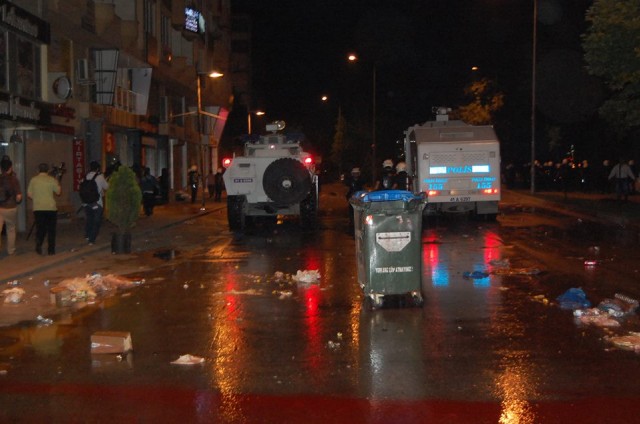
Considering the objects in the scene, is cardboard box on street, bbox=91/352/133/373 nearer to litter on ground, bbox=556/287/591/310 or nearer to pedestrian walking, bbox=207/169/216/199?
litter on ground, bbox=556/287/591/310

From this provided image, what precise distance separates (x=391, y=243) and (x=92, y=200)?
9.75 m

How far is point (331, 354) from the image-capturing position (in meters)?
7.89

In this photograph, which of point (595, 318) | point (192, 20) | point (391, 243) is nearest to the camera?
point (595, 318)

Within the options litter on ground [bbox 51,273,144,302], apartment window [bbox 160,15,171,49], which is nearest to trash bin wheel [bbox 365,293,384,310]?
litter on ground [bbox 51,273,144,302]

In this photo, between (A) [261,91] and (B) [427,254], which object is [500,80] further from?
(A) [261,91]

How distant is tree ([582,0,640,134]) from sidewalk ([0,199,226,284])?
13.4 metres

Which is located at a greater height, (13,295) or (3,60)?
(3,60)

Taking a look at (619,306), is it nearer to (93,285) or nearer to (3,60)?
(93,285)

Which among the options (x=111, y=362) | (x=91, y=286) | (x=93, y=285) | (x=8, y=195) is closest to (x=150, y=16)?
(x=8, y=195)

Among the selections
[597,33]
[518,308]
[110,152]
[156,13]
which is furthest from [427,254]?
[156,13]

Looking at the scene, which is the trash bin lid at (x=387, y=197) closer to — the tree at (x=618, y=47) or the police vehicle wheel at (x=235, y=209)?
the tree at (x=618, y=47)

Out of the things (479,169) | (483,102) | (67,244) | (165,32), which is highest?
(165,32)

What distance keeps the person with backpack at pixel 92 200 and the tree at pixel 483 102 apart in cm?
3405

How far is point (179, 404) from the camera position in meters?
6.35
